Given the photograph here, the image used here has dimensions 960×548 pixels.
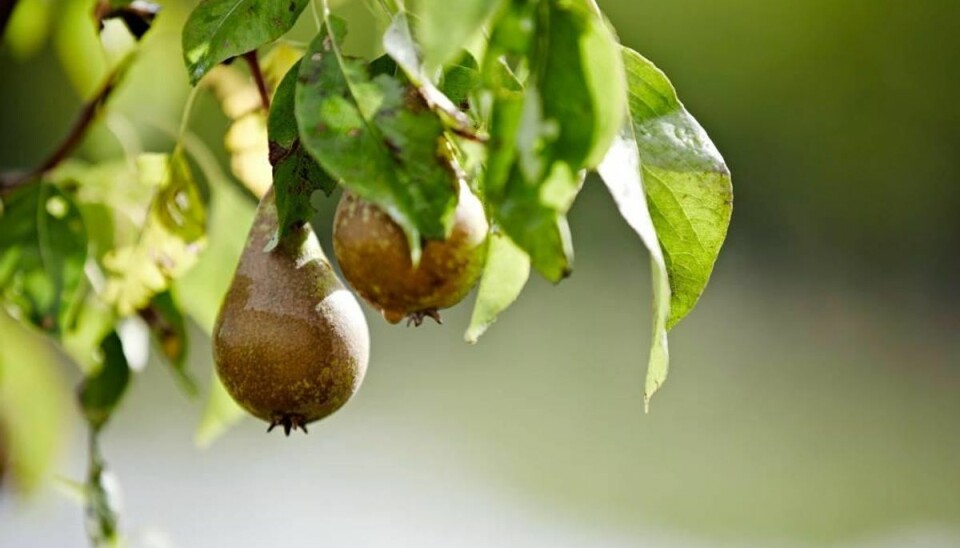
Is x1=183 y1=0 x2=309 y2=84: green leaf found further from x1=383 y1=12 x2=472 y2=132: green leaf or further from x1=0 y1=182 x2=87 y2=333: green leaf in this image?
x1=0 y1=182 x2=87 y2=333: green leaf

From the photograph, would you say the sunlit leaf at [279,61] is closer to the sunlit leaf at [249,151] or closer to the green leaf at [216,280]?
the sunlit leaf at [249,151]

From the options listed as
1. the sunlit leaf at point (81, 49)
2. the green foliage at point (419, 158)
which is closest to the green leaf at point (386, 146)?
the green foliage at point (419, 158)

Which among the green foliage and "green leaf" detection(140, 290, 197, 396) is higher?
the green foliage

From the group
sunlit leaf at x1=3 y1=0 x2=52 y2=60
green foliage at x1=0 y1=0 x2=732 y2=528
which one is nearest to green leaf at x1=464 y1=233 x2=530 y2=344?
green foliage at x1=0 y1=0 x2=732 y2=528

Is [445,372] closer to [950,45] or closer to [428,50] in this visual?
[950,45]

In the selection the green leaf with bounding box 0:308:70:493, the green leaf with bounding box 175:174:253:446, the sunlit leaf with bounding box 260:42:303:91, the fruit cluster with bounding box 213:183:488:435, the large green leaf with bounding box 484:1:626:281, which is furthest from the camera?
the green leaf with bounding box 0:308:70:493

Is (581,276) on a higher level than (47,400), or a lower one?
lower

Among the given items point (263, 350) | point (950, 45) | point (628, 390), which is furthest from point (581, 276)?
point (263, 350)
